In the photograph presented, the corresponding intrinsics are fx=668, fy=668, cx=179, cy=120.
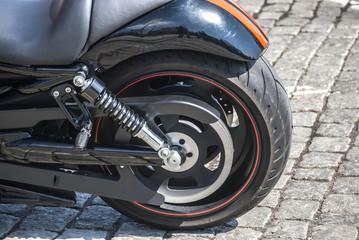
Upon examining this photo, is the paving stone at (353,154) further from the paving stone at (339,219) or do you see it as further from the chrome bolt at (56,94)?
the chrome bolt at (56,94)

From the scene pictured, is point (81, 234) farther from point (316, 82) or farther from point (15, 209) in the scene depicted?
point (316, 82)

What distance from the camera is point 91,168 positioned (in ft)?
11.8

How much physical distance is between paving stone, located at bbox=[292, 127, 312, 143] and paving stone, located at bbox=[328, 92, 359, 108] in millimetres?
442

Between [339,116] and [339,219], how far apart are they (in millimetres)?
1428

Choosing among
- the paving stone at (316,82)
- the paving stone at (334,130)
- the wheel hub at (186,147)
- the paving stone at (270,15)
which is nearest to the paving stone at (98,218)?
the wheel hub at (186,147)

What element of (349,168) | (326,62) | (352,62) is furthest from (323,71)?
(349,168)

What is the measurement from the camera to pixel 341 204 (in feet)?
12.8

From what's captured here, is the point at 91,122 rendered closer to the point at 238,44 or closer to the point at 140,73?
the point at 140,73

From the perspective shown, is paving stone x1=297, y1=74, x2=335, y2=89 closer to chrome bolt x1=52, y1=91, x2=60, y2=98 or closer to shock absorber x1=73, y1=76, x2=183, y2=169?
shock absorber x1=73, y1=76, x2=183, y2=169

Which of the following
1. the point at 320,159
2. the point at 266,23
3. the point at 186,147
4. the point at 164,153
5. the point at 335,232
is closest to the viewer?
the point at 164,153

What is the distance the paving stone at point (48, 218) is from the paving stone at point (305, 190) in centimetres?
130

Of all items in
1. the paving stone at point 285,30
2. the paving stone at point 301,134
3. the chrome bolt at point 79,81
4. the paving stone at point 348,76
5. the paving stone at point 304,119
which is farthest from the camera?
the paving stone at point 285,30

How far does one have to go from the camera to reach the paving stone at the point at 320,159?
4379 mm

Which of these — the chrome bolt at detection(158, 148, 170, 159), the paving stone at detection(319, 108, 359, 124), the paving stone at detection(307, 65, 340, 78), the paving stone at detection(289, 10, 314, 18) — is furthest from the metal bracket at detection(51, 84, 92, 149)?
the paving stone at detection(289, 10, 314, 18)
